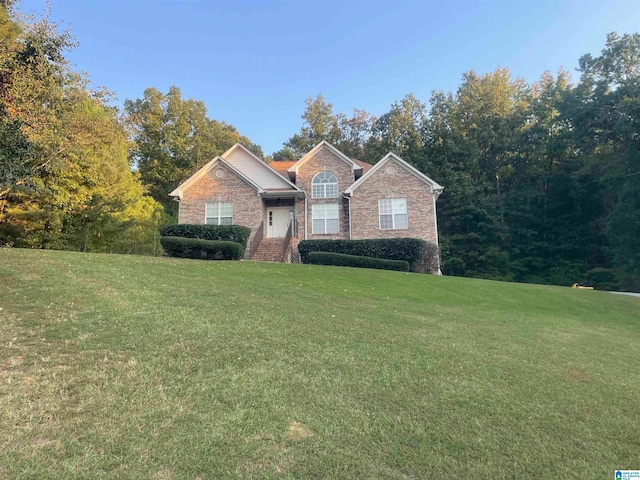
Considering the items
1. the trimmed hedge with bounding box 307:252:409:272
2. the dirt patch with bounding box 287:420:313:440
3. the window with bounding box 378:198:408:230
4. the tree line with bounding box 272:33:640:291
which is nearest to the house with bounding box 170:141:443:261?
the window with bounding box 378:198:408:230

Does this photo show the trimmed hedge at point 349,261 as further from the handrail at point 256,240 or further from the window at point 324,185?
the window at point 324,185

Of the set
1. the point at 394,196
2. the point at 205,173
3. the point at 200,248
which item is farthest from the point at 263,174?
the point at 394,196

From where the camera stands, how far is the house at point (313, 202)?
2145cm

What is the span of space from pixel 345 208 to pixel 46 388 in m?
19.6

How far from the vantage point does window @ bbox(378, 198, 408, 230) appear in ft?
70.7

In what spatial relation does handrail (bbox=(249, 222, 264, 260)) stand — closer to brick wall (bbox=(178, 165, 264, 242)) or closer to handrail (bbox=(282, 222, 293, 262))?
brick wall (bbox=(178, 165, 264, 242))

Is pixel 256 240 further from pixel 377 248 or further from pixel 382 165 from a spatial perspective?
pixel 382 165

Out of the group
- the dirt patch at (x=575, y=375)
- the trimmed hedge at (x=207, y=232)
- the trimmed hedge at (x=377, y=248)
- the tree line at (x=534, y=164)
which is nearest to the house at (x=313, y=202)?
the trimmed hedge at (x=377, y=248)

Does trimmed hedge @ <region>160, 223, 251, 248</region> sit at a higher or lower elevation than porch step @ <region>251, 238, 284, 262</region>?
higher

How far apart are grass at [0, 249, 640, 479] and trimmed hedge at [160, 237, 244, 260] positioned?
8.82 metres

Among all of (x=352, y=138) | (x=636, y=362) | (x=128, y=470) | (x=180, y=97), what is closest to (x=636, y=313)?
(x=636, y=362)

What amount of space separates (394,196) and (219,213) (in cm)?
1007

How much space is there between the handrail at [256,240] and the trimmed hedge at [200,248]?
3003mm

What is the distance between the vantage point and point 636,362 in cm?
678
